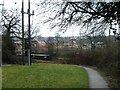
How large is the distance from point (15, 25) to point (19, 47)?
592 centimetres

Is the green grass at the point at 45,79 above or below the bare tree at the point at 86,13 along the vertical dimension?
below

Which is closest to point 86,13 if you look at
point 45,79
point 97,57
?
point 45,79

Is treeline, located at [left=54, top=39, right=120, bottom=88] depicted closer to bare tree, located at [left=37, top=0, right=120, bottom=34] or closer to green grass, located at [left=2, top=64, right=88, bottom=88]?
green grass, located at [left=2, top=64, right=88, bottom=88]

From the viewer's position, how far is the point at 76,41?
54.1 feet

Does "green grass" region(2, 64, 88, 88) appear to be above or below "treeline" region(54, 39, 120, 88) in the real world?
below

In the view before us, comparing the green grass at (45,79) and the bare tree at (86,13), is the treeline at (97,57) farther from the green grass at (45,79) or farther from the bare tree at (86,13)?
the bare tree at (86,13)

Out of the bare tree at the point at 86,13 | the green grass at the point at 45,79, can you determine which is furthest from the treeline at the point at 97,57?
the bare tree at the point at 86,13

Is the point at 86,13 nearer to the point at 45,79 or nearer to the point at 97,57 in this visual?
the point at 45,79

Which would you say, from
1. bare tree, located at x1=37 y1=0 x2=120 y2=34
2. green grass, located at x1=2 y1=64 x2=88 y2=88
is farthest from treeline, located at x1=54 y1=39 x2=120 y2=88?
bare tree, located at x1=37 y1=0 x2=120 y2=34

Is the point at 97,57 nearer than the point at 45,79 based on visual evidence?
No

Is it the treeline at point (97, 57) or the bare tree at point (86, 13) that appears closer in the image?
the bare tree at point (86, 13)

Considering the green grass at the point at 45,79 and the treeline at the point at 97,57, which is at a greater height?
the treeline at the point at 97,57

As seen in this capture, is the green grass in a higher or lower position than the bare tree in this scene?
lower

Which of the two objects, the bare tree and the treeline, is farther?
the treeline
